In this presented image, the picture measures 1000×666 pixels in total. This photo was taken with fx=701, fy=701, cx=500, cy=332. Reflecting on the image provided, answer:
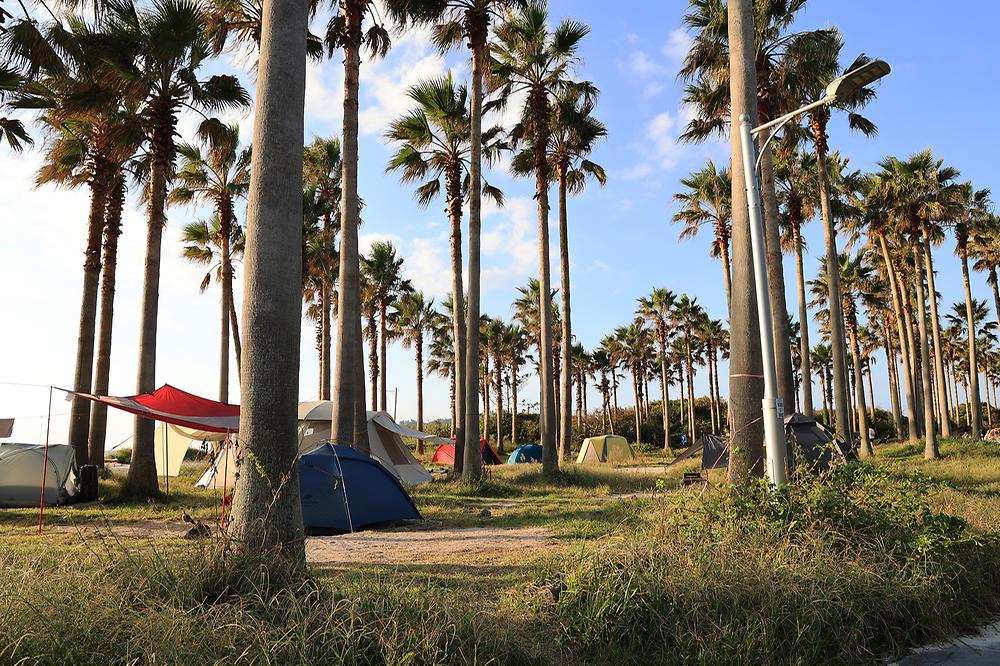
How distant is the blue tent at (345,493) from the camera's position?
11141 millimetres

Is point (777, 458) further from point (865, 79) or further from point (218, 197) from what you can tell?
point (218, 197)

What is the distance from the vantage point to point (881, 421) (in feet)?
203

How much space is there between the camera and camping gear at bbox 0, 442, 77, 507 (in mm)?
14773

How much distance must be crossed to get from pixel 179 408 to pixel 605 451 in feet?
87.3

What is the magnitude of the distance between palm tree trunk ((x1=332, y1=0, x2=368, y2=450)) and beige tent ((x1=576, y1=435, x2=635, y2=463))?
22.0 metres

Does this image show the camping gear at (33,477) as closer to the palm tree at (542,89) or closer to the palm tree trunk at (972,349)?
the palm tree at (542,89)

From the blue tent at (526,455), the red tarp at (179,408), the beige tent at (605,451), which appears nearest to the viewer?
the red tarp at (179,408)

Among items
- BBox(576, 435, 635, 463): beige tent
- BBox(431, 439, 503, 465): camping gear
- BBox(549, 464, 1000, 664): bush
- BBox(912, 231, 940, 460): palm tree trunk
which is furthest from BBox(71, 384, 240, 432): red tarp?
BBox(576, 435, 635, 463): beige tent

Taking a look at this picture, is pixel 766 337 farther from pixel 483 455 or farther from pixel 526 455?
pixel 526 455

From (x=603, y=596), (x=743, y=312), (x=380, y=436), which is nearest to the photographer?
(x=603, y=596)

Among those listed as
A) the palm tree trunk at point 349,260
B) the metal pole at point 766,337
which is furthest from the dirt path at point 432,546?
the palm tree trunk at point 349,260

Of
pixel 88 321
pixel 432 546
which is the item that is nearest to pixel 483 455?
pixel 88 321

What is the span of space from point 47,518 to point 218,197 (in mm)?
15910

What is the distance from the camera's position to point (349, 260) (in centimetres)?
1539
